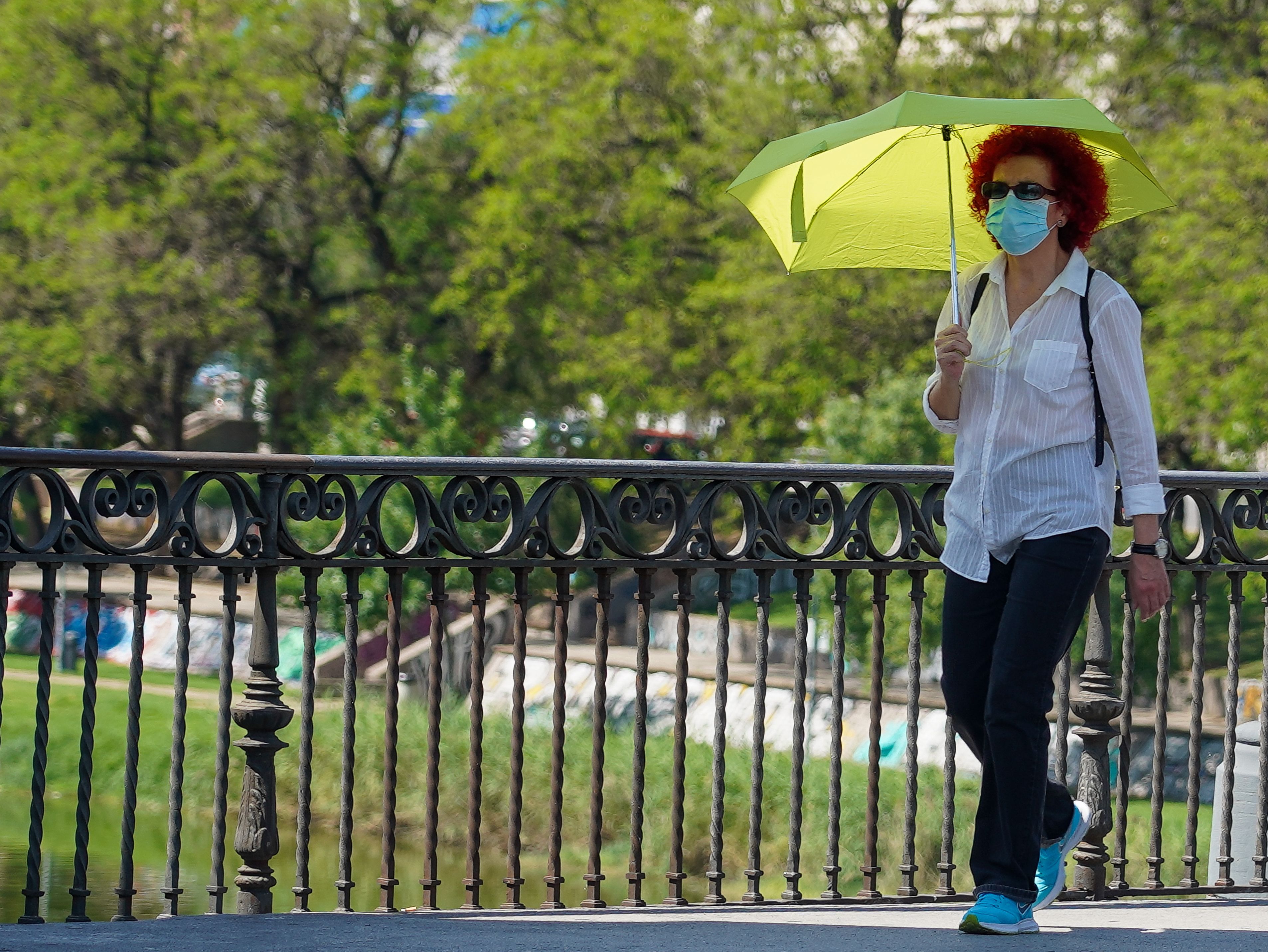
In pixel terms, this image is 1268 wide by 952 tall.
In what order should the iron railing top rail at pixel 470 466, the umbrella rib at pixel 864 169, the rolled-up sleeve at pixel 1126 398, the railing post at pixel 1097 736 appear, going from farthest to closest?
the railing post at pixel 1097 736 < the umbrella rib at pixel 864 169 < the iron railing top rail at pixel 470 466 < the rolled-up sleeve at pixel 1126 398

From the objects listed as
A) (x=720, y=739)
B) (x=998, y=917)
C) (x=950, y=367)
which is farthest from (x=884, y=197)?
(x=998, y=917)

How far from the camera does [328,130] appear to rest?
26938 millimetres

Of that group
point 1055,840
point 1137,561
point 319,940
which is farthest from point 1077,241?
point 319,940

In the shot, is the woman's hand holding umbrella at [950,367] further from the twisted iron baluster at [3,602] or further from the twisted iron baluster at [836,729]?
the twisted iron baluster at [3,602]

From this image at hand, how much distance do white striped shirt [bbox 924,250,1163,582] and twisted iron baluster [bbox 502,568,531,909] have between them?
1.21 metres

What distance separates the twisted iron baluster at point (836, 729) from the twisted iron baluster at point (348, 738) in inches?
51.6

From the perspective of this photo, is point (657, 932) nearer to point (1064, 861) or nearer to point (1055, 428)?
point (1064, 861)

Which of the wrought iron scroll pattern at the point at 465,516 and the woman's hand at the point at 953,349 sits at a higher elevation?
the woman's hand at the point at 953,349

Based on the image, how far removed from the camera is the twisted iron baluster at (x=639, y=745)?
4180 millimetres

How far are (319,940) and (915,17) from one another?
23.0 metres

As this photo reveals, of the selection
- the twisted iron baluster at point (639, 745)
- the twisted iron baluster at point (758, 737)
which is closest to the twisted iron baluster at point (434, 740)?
the twisted iron baluster at point (639, 745)

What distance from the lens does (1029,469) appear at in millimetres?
3428

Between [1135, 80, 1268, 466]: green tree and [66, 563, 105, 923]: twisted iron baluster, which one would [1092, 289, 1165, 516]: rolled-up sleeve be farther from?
[1135, 80, 1268, 466]: green tree

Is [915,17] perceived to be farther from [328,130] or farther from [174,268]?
[174,268]
